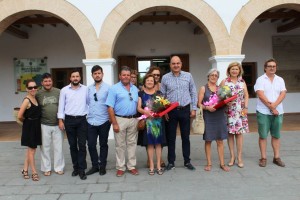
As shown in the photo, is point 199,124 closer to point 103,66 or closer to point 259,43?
point 103,66

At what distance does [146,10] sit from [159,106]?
12.7 feet

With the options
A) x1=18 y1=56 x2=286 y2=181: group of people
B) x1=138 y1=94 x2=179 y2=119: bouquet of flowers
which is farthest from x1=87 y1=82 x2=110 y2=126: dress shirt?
x1=138 y1=94 x2=179 y2=119: bouquet of flowers

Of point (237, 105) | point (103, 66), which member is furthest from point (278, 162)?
point (103, 66)

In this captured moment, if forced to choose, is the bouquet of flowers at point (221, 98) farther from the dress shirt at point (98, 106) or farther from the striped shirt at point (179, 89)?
the dress shirt at point (98, 106)

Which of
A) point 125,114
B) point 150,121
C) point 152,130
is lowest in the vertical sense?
point 152,130

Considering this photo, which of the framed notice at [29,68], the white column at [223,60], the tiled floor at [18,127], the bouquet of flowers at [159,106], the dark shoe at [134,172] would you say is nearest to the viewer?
the bouquet of flowers at [159,106]

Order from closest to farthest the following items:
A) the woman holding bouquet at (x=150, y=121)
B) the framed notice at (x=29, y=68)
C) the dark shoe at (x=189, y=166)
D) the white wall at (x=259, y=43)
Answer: the woman holding bouquet at (x=150, y=121) < the dark shoe at (x=189, y=166) < the framed notice at (x=29, y=68) < the white wall at (x=259, y=43)

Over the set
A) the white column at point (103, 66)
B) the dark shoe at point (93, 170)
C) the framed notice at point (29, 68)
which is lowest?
the dark shoe at point (93, 170)

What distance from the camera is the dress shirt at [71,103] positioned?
5199 millimetres

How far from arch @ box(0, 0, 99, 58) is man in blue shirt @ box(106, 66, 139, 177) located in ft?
10.4

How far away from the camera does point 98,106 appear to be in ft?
17.2

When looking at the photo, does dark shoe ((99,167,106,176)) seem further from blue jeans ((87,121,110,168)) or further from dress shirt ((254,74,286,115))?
dress shirt ((254,74,286,115))

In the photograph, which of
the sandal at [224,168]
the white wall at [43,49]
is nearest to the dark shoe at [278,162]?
the sandal at [224,168]

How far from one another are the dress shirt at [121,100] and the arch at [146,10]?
3.13 metres
